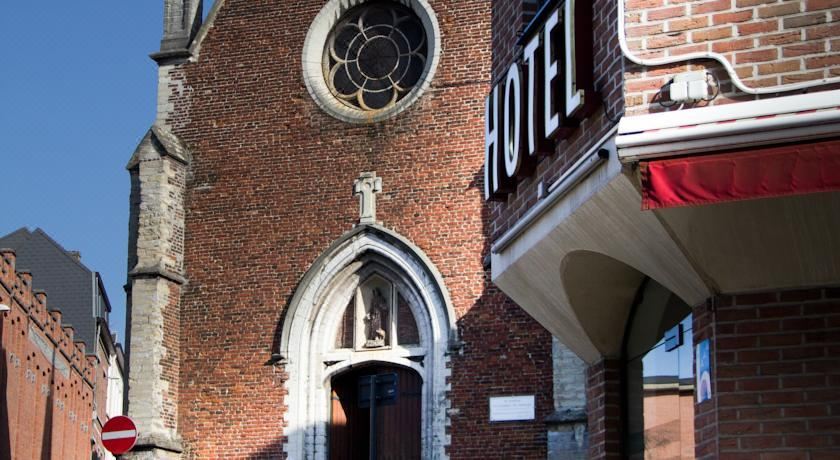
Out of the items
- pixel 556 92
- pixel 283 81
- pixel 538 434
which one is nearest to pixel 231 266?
pixel 283 81

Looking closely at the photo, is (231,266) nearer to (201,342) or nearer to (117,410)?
(201,342)

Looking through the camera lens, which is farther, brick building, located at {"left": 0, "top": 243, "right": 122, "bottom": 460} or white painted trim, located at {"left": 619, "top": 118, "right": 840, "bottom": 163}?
brick building, located at {"left": 0, "top": 243, "right": 122, "bottom": 460}

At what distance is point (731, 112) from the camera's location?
7.27 metres

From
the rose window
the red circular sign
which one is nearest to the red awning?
the red circular sign

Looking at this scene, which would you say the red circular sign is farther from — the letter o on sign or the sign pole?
the letter o on sign

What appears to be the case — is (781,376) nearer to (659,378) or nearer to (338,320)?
(659,378)

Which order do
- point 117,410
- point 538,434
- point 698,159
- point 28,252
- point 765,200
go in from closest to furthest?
point 698,159, point 765,200, point 538,434, point 28,252, point 117,410

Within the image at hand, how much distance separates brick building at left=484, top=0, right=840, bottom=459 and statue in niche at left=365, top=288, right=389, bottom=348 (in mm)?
→ 11481

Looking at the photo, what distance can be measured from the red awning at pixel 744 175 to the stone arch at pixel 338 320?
43.3 feet

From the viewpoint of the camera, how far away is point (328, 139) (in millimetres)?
21594

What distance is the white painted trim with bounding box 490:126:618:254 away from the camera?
26.0 ft

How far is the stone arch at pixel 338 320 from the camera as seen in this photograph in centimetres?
2044

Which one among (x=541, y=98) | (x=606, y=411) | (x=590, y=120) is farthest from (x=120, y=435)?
(x=590, y=120)

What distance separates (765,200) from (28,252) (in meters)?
45.5
